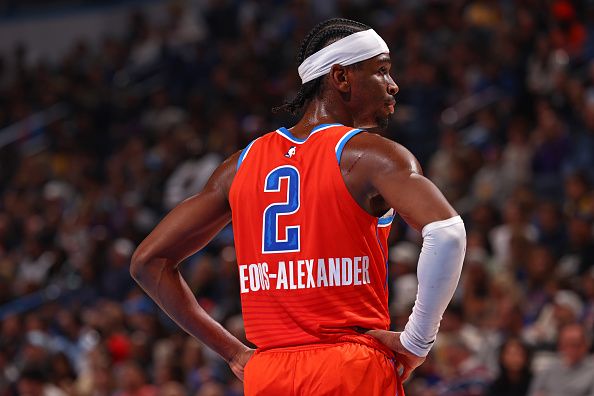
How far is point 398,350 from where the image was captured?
343 centimetres

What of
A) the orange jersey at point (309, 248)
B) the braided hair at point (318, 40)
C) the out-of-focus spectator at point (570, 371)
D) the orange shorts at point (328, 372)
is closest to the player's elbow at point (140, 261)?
the orange jersey at point (309, 248)

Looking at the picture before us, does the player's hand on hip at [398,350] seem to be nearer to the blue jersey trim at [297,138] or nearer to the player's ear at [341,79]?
the blue jersey trim at [297,138]

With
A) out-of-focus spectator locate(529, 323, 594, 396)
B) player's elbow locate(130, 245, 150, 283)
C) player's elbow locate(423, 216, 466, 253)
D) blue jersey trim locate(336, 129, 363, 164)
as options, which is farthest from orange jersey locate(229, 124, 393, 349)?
out-of-focus spectator locate(529, 323, 594, 396)

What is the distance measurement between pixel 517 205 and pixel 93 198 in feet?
21.7

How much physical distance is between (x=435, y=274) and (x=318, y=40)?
945mm

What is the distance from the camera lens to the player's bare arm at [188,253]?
12.5 feet

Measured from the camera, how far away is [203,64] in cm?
1678

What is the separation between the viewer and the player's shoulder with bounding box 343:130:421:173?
10.8 ft

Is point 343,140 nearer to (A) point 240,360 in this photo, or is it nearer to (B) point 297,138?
(B) point 297,138

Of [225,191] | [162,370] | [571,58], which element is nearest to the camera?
[225,191]

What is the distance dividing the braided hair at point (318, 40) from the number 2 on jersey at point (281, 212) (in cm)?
32

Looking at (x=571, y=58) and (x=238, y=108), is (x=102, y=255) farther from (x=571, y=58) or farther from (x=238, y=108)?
(x=571, y=58)

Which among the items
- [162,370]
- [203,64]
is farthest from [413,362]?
[203,64]

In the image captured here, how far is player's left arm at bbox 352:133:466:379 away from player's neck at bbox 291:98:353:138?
0.26 meters
